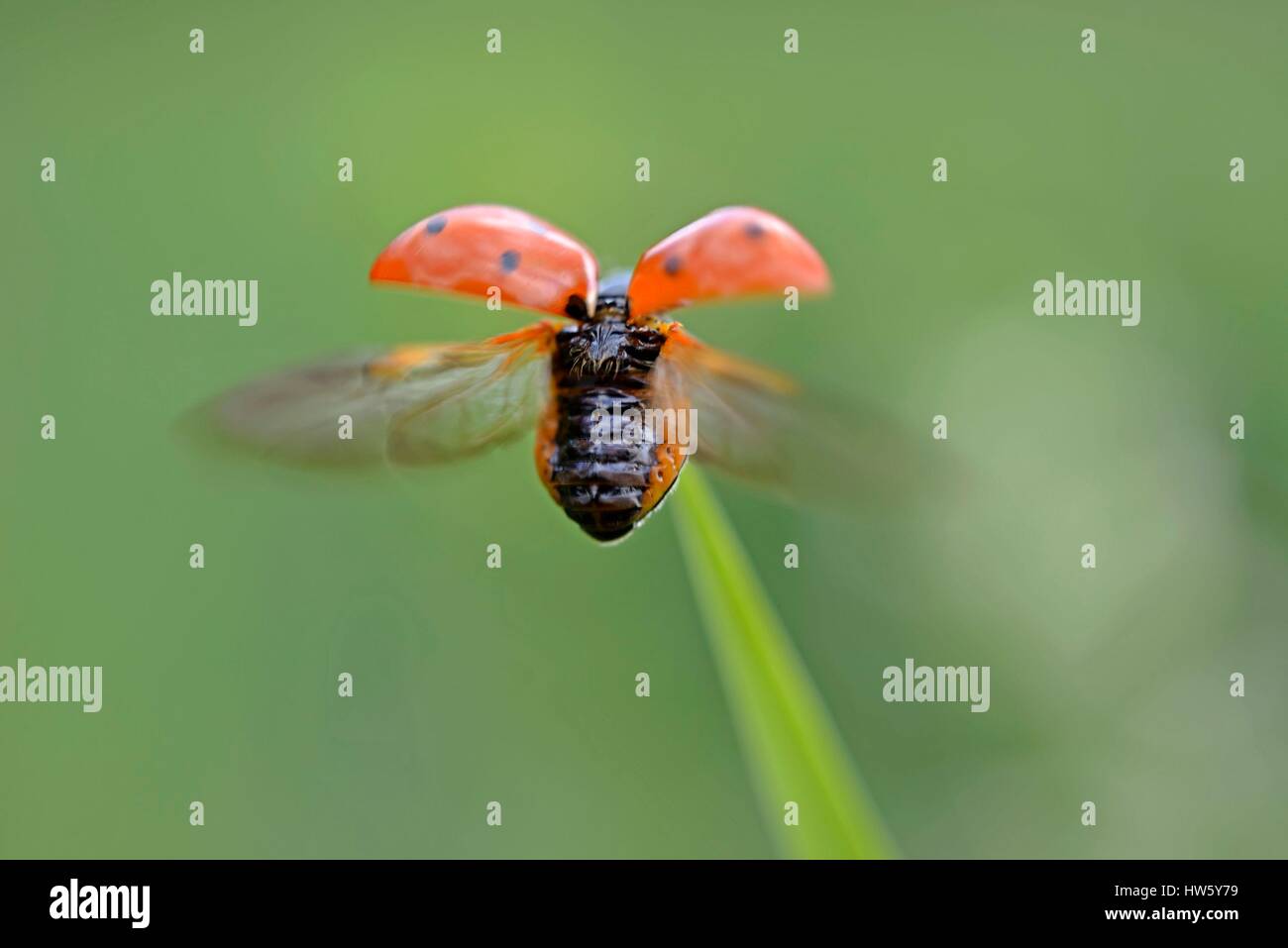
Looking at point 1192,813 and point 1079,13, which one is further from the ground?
point 1079,13

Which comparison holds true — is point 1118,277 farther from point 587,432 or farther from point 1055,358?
point 587,432

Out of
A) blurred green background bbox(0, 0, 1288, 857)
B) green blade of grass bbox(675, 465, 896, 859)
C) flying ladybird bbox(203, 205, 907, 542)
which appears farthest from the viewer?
blurred green background bbox(0, 0, 1288, 857)

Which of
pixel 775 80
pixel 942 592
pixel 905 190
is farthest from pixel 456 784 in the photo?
pixel 775 80

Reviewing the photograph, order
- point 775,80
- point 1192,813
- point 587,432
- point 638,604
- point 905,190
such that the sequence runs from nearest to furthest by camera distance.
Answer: point 587,432
point 1192,813
point 638,604
point 905,190
point 775,80

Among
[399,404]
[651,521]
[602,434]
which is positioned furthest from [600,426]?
[651,521]

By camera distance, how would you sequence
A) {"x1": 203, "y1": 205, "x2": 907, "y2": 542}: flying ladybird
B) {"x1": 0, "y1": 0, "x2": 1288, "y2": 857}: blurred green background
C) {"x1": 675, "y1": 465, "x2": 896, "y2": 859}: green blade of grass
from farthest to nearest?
{"x1": 0, "y1": 0, "x2": 1288, "y2": 857}: blurred green background → {"x1": 203, "y1": 205, "x2": 907, "y2": 542}: flying ladybird → {"x1": 675, "y1": 465, "x2": 896, "y2": 859}: green blade of grass

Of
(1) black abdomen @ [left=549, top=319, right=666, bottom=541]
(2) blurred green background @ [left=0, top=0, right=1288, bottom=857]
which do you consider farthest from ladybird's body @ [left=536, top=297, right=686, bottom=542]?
(2) blurred green background @ [left=0, top=0, right=1288, bottom=857]

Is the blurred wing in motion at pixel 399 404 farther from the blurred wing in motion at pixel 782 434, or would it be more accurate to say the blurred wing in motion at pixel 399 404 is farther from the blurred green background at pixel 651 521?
the blurred green background at pixel 651 521

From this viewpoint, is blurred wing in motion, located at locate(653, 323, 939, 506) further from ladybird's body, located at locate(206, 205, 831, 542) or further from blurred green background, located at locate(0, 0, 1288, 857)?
blurred green background, located at locate(0, 0, 1288, 857)
